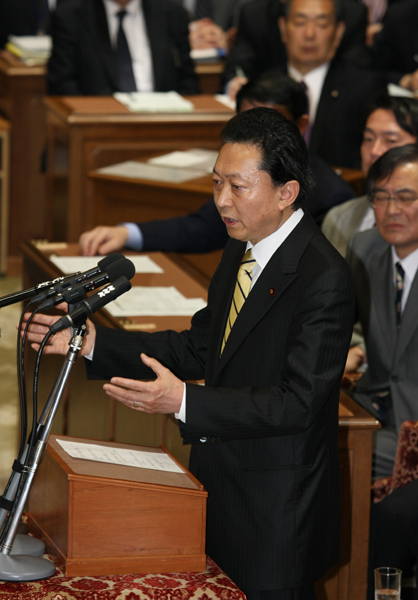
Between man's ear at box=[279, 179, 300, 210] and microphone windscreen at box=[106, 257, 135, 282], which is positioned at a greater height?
man's ear at box=[279, 179, 300, 210]

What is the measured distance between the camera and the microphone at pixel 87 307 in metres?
1.72

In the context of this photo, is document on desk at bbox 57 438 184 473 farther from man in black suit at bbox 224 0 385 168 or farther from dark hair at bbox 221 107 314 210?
man in black suit at bbox 224 0 385 168

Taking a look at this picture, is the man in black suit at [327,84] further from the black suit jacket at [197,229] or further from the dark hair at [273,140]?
the dark hair at [273,140]

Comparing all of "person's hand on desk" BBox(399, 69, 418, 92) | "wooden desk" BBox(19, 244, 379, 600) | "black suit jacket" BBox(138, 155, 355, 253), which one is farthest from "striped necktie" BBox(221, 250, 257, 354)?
"person's hand on desk" BBox(399, 69, 418, 92)

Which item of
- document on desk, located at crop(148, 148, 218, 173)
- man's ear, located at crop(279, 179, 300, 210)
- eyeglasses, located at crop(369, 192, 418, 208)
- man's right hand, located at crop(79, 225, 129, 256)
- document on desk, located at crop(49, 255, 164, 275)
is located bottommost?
document on desk, located at crop(49, 255, 164, 275)

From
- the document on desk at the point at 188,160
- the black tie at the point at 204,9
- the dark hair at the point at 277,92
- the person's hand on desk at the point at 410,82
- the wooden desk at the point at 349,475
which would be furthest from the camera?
the black tie at the point at 204,9

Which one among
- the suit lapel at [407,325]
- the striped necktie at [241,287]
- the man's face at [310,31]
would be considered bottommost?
the suit lapel at [407,325]

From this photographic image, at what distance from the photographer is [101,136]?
210 inches

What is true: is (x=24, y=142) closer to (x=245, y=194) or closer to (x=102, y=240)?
(x=102, y=240)


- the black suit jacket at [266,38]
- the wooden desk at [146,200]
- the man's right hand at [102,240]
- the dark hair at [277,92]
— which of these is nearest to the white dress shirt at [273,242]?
the man's right hand at [102,240]

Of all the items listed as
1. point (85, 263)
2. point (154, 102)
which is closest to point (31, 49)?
point (154, 102)

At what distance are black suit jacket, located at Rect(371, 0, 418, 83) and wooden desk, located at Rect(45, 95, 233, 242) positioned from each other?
1496mm

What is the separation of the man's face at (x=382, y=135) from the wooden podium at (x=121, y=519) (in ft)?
8.31

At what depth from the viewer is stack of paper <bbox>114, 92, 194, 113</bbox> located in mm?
5508
